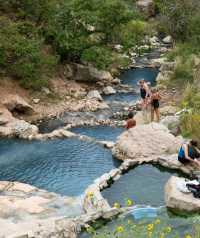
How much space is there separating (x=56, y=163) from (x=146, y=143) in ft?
8.79

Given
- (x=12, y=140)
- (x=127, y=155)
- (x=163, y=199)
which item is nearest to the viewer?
(x=163, y=199)

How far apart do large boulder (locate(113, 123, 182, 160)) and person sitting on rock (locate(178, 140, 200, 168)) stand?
124 centimetres

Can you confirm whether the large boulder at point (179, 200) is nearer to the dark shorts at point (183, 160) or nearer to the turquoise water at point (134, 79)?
the dark shorts at point (183, 160)

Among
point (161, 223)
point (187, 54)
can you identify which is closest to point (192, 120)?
point (161, 223)

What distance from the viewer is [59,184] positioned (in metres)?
13.3

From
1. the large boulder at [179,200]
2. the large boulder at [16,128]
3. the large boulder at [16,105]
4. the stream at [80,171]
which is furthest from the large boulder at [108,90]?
the large boulder at [179,200]

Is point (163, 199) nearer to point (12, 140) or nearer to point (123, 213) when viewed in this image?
point (123, 213)

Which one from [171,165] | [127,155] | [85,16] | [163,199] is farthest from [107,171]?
[85,16]

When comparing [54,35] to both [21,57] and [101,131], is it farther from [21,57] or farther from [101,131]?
[101,131]

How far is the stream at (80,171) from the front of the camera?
11742 millimetres

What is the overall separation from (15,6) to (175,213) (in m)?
17.3

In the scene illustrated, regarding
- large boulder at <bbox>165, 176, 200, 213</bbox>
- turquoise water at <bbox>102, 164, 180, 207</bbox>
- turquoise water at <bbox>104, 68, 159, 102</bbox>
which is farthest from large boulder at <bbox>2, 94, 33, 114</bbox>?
large boulder at <bbox>165, 176, 200, 213</bbox>

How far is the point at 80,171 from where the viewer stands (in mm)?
14086

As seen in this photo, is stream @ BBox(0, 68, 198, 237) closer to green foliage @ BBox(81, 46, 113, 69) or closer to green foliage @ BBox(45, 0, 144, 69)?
green foliage @ BBox(81, 46, 113, 69)
